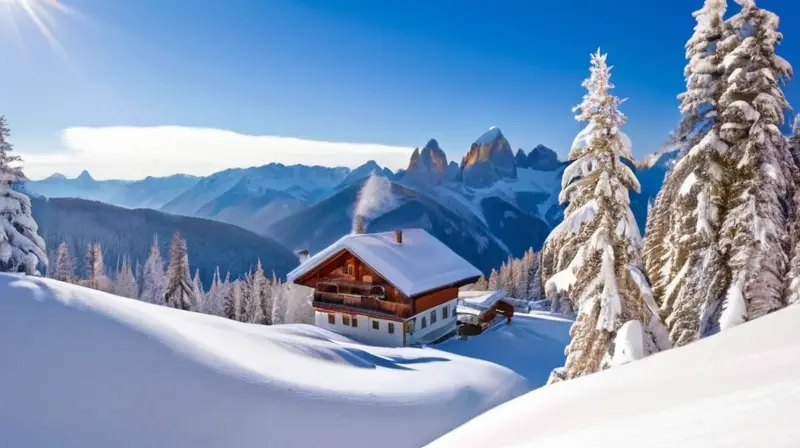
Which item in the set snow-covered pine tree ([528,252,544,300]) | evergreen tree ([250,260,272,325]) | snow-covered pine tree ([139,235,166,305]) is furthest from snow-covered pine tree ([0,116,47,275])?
snow-covered pine tree ([528,252,544,300])

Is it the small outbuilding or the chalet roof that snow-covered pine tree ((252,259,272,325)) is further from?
the small outbuilding

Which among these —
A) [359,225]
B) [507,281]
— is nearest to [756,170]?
[359,225]

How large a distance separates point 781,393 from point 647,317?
29.0ft

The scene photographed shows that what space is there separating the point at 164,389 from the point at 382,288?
20354 millimetres

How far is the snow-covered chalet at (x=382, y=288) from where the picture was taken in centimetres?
2848

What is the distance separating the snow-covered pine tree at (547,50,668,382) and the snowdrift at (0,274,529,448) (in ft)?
16.9

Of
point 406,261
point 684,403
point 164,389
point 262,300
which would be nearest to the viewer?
point 684,403

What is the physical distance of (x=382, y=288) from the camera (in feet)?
94.8

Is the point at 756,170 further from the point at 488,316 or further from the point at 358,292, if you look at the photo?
the point at 488,316

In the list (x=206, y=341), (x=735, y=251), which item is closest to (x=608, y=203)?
(x=735, y=251)

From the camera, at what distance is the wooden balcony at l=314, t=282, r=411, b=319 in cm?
2833

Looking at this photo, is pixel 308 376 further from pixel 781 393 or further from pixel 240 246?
pixel 240 246

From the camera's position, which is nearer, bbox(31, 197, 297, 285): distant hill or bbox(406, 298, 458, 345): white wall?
bbox(406, 298, 458, 345): white wall

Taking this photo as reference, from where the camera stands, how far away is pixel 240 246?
175 m
